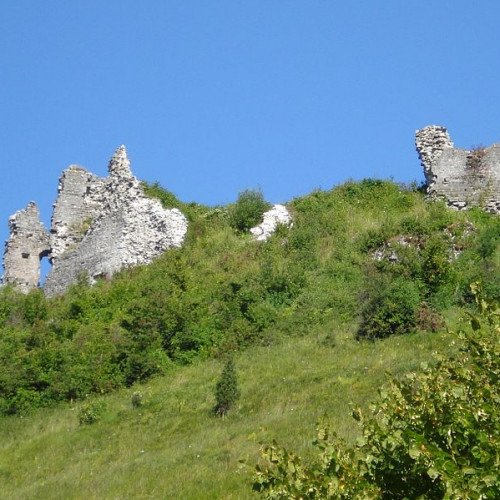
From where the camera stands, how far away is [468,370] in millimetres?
10000

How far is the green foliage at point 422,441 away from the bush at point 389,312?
513 inches

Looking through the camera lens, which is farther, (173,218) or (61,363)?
(173,218)

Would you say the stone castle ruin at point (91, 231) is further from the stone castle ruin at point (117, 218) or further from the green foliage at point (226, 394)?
the green foliage at point (226, 394)

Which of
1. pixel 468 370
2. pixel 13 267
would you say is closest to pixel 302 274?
pixel 13 267

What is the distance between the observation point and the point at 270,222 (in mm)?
32906

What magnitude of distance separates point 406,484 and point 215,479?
6.24 m

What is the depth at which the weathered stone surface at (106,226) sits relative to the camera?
33156 millimetres

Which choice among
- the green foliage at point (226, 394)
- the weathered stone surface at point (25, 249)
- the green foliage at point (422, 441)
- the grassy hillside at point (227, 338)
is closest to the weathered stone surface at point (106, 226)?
the grassy hillside at point (227, 338)

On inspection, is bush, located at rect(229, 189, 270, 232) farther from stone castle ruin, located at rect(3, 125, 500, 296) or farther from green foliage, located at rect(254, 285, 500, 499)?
green foliage, located at rect(254, 285, 500, 499)

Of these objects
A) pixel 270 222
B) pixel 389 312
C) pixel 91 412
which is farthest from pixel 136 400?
pixel 270 222

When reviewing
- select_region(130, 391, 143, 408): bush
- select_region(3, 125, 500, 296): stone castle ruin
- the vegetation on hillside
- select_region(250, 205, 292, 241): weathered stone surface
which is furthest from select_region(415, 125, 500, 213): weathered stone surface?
select_region(130, 391, 143, 408): bush

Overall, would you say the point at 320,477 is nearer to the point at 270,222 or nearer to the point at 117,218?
the point at 270,222

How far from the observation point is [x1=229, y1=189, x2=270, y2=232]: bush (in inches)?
1312

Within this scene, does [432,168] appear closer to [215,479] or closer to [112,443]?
[112,443]
